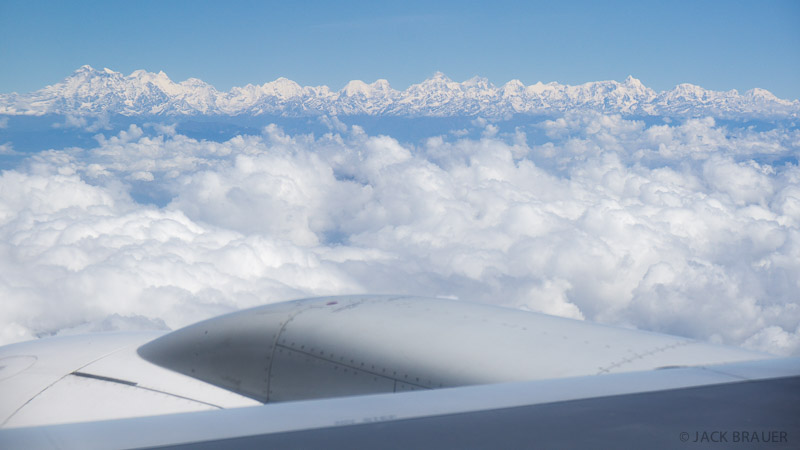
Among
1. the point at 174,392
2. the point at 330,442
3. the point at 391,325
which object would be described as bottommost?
the point at 174,392

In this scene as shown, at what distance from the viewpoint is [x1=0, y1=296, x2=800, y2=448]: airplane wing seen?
2242mm

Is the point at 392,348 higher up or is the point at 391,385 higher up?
the point at 392,348

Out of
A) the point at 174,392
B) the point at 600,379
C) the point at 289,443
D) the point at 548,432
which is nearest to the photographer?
the point at 289,443

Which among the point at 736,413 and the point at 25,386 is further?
the point at 25,386

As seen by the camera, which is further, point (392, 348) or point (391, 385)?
point (392, 348)

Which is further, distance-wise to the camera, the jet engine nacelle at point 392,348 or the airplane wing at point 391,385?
the jet engine nacelle at point 392,348

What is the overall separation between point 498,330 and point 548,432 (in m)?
3.77

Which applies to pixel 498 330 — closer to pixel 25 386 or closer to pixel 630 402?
pixel 630 402

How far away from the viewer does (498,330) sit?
19.9 feet

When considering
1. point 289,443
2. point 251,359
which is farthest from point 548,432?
point 251,359

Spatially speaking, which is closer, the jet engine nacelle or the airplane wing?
the airplane wing

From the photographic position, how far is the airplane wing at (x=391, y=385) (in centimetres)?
224

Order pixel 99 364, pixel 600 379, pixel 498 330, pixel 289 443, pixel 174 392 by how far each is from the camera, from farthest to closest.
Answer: pixel 99 364
pixel 174 392
pixel 498 330
pixel 600 379
pixel 289 443

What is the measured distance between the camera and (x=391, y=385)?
573 cm
